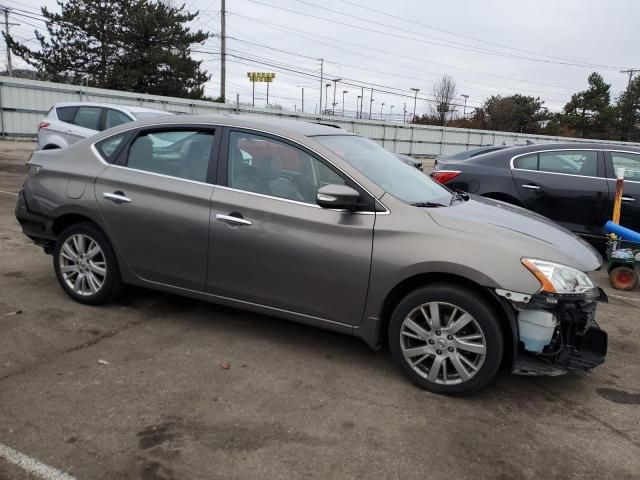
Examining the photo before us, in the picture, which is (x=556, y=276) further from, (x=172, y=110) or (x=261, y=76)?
(x=261, y=76)

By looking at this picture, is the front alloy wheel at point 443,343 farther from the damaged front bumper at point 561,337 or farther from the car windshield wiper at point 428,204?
the car windshield wiper at point 428,204

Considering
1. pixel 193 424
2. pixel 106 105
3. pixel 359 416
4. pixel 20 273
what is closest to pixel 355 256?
pixel 359 416

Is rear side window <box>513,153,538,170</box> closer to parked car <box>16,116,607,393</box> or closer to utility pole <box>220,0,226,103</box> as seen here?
parked car <box>16,116,607,393</box>

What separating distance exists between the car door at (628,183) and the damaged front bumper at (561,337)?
3785 mm

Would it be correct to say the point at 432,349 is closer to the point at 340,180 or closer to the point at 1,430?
the point at 340,180

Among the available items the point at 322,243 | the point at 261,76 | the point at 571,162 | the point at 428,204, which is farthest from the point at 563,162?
the point at 261,76

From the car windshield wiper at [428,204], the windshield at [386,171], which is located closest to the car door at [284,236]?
the windshield at [386,171]

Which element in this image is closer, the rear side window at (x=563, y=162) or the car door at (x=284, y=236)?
the car door at (x=284, y=236)

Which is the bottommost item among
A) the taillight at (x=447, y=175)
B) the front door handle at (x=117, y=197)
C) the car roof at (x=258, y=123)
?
the front door handle at (x=117, y=197)

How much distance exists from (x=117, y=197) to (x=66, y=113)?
7.90 m

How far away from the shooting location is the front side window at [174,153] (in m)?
4.13

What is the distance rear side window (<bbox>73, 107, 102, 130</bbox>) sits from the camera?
34.7 ft

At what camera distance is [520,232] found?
348cm

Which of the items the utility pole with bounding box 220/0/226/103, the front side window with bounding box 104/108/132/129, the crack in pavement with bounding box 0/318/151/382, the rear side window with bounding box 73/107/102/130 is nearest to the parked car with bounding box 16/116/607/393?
the crack in pavement with bounding box 0/318/151/382
